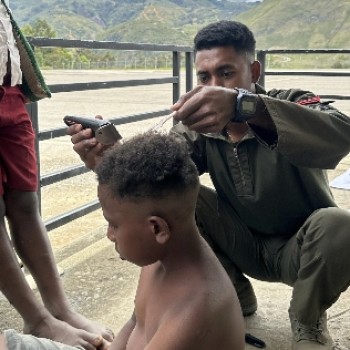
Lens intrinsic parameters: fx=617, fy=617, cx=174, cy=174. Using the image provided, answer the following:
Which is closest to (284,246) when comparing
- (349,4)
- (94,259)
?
(94,259)

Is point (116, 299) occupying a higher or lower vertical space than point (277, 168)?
lower

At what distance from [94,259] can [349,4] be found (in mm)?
99302

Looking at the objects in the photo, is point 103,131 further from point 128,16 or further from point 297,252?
point 128,16

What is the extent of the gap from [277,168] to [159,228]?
34.5 inches

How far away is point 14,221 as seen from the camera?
229 cm

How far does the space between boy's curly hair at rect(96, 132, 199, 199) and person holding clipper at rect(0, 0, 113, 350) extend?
0.80 m

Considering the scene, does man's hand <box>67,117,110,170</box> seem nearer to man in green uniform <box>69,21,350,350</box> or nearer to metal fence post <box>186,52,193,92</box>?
man in green uniform <box>69,21,350,350</box>

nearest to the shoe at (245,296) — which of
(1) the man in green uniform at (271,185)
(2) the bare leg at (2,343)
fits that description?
(1) the man in green uniform at (271,185)

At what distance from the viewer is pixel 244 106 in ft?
6.04

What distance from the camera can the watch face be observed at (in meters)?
1.84

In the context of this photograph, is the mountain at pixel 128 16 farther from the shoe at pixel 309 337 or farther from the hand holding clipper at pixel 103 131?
the hand holding clipper at pixel 103 131

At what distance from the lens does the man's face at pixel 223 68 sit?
2.22 meters

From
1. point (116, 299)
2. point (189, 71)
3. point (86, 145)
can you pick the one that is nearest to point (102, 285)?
point (116, 299)

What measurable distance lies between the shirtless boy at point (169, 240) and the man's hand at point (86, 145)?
265mm
